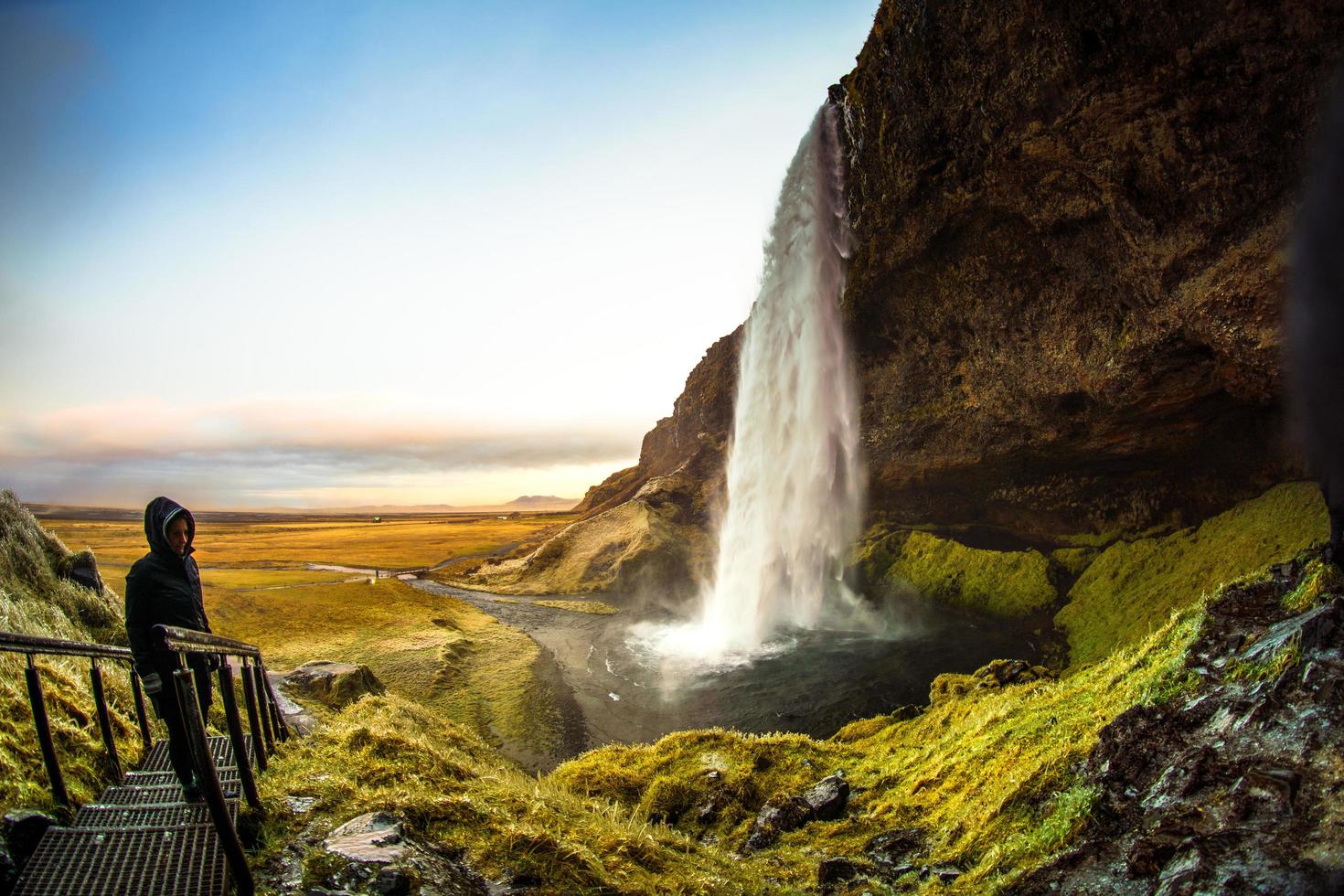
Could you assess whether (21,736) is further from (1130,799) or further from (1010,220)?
(1010,220)

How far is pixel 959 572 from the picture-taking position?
2978 centimetres

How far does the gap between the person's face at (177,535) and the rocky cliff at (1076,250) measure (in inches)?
860

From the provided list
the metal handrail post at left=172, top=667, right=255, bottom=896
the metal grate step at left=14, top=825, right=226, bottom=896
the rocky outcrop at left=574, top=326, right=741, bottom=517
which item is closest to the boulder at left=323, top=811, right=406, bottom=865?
the metal handrail post at left=172, top=667, right=255, bottom=896

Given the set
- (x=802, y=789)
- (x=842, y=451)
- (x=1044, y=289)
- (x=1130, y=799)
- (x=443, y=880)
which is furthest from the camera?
(x=842, y=451)

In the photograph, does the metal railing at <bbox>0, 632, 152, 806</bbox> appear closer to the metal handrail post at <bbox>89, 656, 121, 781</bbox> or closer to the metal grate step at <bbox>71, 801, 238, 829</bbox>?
the metal handrail post at <bbox>89, 656, 121, 781</bbox>

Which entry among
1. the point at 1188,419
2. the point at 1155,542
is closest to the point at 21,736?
the point at 1188,419

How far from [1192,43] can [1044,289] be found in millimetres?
9331

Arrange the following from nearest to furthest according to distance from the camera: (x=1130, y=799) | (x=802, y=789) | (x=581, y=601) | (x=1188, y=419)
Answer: (x=1130, y=799) → (x=802, y=789) → (x=1188, y=419) → (x=581, y=601)

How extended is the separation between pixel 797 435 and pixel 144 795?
29946 mm

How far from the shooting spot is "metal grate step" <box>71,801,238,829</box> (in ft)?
17.0

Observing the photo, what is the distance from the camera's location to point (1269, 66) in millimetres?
14203

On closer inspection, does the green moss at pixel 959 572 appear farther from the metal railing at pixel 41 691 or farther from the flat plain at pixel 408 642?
the metal railing at pixel 41 691

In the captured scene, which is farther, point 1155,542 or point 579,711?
point 1155,542

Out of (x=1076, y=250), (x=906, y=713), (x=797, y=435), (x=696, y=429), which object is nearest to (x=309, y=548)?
(x=696, y=429)
